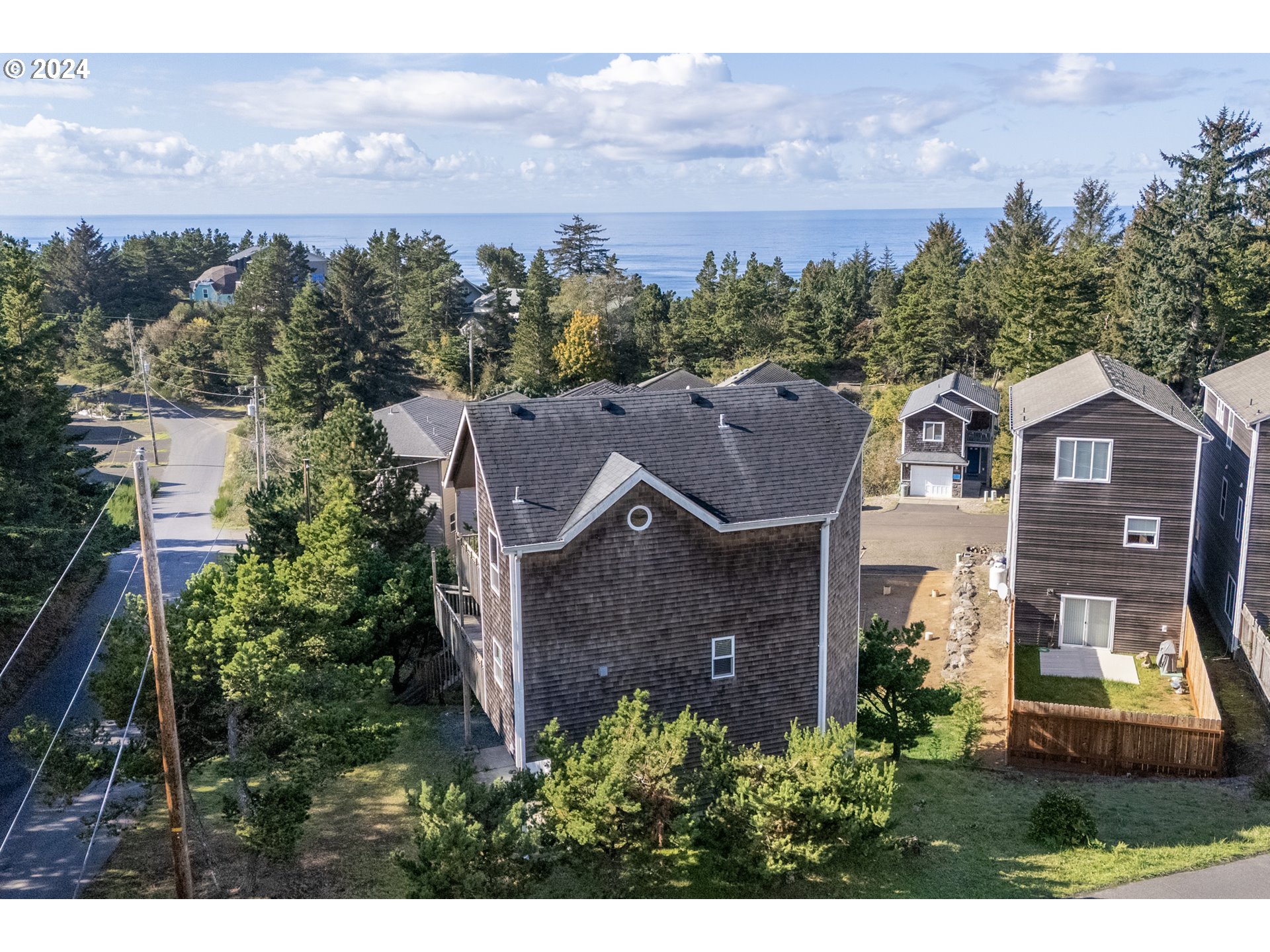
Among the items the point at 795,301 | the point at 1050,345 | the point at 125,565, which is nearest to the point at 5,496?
the point at 125,565

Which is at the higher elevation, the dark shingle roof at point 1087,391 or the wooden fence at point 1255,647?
the dark shingle roof at point 1087,391

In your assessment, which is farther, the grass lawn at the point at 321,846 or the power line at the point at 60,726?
the grass lawn at the point at 321,846

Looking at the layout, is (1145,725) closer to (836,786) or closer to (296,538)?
(836,786)

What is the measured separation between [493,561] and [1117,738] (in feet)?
49.6

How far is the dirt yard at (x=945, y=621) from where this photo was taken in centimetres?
2797

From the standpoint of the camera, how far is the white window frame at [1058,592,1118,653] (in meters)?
31.3

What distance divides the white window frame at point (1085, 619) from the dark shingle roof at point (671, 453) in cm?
1300

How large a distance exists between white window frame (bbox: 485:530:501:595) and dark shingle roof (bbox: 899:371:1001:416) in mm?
37644

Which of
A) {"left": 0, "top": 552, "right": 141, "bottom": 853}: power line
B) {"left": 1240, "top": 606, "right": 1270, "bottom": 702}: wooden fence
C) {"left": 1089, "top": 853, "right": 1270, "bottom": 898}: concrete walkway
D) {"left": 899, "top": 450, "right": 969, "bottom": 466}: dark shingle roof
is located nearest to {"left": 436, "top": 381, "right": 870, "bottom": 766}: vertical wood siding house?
{"left": 1089, "top": 853, "right": 1270, "bottom": 898}: concrete walkway

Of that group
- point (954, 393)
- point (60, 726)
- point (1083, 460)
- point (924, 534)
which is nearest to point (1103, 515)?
point (1083, 460)

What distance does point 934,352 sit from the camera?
71.8 metres

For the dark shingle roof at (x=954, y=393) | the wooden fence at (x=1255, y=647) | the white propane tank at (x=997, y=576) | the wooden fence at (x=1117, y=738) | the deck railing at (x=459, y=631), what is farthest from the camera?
the dark shingle roof at (x=954, y=393)

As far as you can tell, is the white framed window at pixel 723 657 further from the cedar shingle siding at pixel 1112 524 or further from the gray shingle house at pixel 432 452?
the gray shingle house at pixel 432 452

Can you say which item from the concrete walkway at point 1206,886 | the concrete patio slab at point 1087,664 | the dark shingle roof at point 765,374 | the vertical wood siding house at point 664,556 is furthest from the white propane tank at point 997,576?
the concrete walkway at point 1206,886
